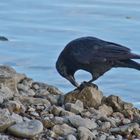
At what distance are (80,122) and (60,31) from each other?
5.78 metres

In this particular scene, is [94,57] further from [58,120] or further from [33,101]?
[58,120]

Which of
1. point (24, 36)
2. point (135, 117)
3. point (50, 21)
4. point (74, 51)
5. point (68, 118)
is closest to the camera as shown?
point (68, 118)

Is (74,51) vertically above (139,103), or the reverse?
(74,51)

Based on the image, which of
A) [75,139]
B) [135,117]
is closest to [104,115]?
[135,117]

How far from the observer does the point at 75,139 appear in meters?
Result: 6.62

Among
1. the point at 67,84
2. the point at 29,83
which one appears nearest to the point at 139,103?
the point at 67,84

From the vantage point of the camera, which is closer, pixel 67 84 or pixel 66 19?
pixel 67 84

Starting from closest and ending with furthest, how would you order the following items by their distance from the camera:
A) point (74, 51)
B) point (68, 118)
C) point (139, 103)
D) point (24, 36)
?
point (68, 118), point (74, 51), point (139, 103), point (24, 36)

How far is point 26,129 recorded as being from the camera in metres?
6.56

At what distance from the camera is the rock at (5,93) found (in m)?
7.32

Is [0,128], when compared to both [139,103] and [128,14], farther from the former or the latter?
[128,14]

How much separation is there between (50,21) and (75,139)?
6.85m

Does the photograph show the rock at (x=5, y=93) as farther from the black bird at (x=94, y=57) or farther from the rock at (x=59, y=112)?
the black bird at (x=94, y=57)

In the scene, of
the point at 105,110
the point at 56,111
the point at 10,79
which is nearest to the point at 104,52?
the point at 105,110
